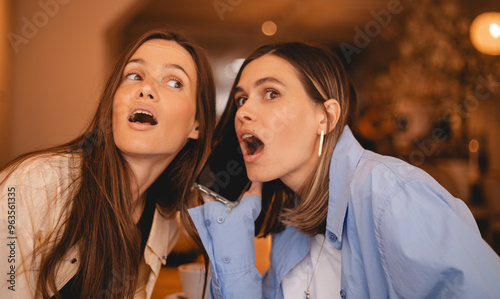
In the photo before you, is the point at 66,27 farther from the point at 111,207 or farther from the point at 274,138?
the point at 274,138

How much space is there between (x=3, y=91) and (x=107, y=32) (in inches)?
22.6

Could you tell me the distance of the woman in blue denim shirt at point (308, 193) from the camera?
101 centimetres

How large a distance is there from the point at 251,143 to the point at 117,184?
0.47 m

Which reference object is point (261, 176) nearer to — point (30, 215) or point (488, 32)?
point (30, 215)

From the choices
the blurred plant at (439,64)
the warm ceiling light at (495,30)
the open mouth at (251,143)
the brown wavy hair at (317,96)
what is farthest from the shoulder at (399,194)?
the blurred plant at (439,64)

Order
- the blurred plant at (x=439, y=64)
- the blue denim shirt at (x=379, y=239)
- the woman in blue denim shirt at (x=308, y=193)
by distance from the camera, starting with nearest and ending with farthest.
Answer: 1. the blue denim shirt at (x=379, y=239)
2. the woman in blue denim shirt at (x=308, y=193)
3. the blurred plant at (x=439, y=64)

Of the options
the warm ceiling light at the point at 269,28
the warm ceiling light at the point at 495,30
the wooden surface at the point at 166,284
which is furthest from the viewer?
the warm ceiling light at the point at 269,28

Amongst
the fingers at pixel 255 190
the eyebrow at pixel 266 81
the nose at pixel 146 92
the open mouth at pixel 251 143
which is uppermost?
the eyebrow at pixel 266 81

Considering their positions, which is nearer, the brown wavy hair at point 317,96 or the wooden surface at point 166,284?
the brown wavy hair at point 317,96

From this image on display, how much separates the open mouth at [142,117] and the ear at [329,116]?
56 centimetres

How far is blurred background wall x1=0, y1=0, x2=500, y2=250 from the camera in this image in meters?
1.66

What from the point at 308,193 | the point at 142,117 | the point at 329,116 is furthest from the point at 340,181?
the point at 142,117

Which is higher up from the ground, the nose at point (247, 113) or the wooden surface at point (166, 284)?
the nose at point (247, 113)

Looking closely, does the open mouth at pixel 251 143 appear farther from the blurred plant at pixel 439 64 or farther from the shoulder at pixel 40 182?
the blurred plant at pixel 439 64
